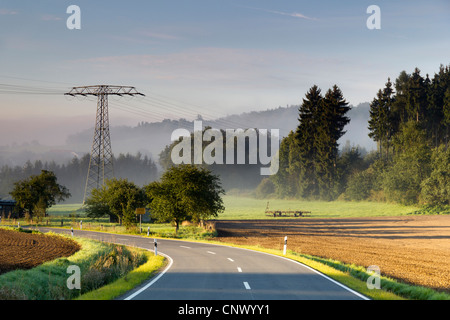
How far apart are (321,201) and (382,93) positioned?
2943 centimetres

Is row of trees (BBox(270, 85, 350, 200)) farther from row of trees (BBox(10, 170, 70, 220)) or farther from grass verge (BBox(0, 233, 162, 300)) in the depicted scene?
grass verge (BBox(0, 233, 162, 300))

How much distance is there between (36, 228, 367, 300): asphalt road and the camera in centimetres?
1438

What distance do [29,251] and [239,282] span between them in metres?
19.6

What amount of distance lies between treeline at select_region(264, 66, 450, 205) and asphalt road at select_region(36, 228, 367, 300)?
222ft

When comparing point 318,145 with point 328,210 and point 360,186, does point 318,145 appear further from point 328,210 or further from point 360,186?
point 328,210

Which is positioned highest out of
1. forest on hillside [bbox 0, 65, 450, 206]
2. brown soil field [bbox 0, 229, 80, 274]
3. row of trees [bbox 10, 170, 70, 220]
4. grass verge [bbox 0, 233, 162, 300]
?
forest on hillside [bbox 0, 65, 450, 206]

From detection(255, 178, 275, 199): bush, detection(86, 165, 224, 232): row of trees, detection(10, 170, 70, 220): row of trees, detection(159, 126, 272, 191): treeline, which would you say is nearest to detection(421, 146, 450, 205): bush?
detection(86, 165, 224, 232): row of trees

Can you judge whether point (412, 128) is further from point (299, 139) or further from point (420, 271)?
point (420, 271)

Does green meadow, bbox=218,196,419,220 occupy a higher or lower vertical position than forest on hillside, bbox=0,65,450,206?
lower

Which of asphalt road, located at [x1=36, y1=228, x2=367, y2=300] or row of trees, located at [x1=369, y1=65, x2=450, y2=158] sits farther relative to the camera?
row of trees, located at [x1=369, y1=65, x2=450, y2=158]

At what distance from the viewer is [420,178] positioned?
285ft

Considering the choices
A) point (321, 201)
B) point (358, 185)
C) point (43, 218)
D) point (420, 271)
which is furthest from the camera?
point (321, 201)

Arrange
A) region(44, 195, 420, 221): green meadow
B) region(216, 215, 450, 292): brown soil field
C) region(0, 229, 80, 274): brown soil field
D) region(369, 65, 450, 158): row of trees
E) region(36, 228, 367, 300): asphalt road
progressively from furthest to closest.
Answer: region(369, 65, 450, 158): row of trees, region(44, 195, 420, 221): green meadow, region(216, 215, 450, 292): brown soil field, region(0, 229, 80, 274): brown soil field, region(36, 228, 367, 300): asphalt road

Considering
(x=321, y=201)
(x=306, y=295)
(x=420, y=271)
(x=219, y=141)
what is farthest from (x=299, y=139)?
(x=306, y=295)
